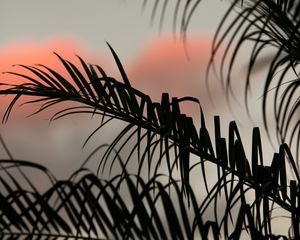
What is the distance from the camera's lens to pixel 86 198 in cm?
216

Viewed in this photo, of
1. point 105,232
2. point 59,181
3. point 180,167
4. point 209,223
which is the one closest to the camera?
point 59,181

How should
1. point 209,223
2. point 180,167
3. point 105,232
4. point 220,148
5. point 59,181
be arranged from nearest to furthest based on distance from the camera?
point 59,181 < point 209,223 < point 105,232 < point 180,167 < point 220,148

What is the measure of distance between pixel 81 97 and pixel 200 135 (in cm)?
53

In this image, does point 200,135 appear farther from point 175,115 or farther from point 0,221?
point 0,221

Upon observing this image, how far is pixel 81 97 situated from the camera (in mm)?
2791

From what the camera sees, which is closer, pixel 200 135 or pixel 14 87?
pixel 14 87

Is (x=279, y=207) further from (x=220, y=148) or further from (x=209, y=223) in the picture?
(x=209, y=223)

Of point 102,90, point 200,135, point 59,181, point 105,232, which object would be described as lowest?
point 105,232

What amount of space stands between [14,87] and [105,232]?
0.69m

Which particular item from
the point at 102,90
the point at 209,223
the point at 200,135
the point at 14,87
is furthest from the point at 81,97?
the point at 209,223

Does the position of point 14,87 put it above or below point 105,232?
above

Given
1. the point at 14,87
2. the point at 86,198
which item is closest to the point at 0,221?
the point at 86,198

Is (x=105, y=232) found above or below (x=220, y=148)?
below

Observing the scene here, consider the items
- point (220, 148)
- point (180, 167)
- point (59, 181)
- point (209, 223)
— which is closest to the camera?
point (59, 181)
